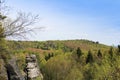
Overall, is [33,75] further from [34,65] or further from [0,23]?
[0,23]

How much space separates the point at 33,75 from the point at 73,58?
7465 cm

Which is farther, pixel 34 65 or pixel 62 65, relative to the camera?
pixel 62 65

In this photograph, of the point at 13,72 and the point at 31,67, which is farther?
the point at 31,67

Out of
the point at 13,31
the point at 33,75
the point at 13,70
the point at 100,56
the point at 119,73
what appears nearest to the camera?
the point at 13,31

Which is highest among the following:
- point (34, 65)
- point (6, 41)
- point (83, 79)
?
point (6, 41)

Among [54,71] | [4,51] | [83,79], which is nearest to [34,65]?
[4,51]

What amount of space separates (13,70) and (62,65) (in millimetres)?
56104

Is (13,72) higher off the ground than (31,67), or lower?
higher

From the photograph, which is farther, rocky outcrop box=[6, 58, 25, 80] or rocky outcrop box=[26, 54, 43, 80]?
rocky outcrop box=[26, 54, 43, 80]

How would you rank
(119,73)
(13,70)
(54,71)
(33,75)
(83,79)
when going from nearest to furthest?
(119,73) → (13,70) → (33,75) → (54,71) → (83,79)

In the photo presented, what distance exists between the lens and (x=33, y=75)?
145 feet

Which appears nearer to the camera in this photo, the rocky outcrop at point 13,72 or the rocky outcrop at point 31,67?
the rocky outcrop at point 13,72

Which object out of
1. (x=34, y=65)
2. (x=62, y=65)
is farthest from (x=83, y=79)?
(x=34, y=65)

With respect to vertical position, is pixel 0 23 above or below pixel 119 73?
above
